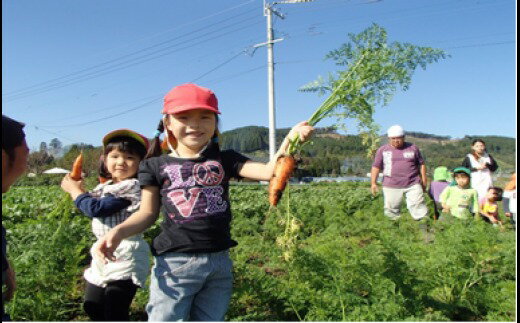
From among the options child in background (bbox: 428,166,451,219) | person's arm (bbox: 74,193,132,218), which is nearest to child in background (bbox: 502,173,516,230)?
child in background (bbox: 428,166,451,219)

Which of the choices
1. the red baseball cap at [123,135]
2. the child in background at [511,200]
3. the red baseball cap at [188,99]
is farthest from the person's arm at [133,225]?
the child in background at [511,200]

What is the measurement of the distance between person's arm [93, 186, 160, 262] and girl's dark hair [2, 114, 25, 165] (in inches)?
22.0

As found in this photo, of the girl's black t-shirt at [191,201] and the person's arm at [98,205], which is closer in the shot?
the girl's black t-shirt at [191,201]

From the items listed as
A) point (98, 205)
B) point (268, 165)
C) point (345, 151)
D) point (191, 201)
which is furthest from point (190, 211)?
point (345, 151)

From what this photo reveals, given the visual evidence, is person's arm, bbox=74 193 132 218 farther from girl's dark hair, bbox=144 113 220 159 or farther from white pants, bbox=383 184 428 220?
white pants, bbox=383 184 428 220

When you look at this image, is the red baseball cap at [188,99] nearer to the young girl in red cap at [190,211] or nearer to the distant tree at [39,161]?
the young girl in red cap at [190,211]

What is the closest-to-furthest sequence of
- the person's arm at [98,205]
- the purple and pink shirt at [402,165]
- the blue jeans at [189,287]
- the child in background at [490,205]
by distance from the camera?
1. the blue jeans at [189,287]
2. the person's arm at [98,205]
3. the purple and pink shirt at [402,165]
4. the child in background at [490,205]

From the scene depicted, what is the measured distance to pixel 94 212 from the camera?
103 inches

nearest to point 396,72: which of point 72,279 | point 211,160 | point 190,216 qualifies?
point 211,160

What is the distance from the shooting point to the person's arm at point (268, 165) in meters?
2.20

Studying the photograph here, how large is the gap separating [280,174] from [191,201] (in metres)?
0.47

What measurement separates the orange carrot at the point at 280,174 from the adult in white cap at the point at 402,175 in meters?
4.40

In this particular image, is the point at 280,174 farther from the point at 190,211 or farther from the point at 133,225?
the point at 133,225

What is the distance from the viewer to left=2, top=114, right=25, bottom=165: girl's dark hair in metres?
1.59
